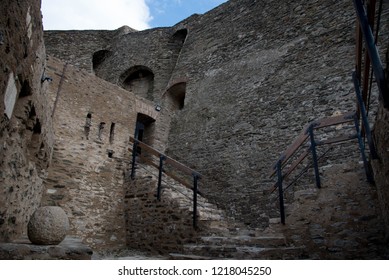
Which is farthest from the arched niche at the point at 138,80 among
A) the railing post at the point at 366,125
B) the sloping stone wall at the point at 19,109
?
the railing post at the point at 366,125

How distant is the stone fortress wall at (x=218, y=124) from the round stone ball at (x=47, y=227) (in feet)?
2.50

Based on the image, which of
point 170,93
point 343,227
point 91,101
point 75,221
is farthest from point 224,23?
point 343,227

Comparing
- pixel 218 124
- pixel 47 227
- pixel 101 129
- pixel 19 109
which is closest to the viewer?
pixel 47 227

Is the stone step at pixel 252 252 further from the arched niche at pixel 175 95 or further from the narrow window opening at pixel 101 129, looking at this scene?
the arched niche at pixel 175 95

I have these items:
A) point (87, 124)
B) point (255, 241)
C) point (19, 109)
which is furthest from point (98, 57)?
point (255, 241)

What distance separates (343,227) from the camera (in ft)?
9.29

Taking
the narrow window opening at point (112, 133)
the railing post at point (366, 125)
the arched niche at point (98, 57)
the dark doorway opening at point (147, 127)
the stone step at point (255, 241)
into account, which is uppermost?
the arched niche at point (98, 57)

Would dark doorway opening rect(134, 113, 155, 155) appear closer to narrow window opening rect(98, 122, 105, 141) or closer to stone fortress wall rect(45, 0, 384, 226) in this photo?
stone fortress wall rect(45, 0, 384, 226)

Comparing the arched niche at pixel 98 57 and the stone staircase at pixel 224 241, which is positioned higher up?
the arched niche at pixel 98 57

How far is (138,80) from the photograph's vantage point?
40.0 feet

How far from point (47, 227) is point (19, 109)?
4.49 ft

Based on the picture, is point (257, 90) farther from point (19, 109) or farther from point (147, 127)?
point (19, 109)

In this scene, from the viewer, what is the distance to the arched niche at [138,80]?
1173 centimetres

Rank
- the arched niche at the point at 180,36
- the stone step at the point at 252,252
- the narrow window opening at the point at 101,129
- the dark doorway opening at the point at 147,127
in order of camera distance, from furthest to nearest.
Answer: the arched niche at the point at 180,36 → the dark doorway opening at the point at 147,127 → the narrow window opening at the point at 101,129 → the stone step at the point at 252,252
